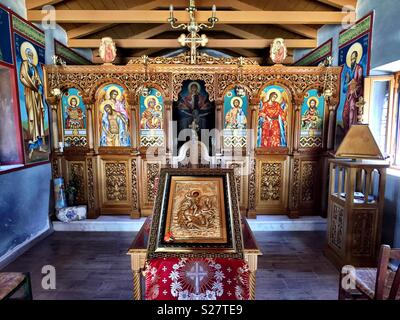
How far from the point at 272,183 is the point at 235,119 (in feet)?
4.41

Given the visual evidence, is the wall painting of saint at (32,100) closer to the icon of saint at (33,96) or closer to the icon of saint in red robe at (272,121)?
the icon of saint at (33,96)

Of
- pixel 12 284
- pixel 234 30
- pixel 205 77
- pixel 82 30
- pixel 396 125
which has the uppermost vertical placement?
pixel 234 30

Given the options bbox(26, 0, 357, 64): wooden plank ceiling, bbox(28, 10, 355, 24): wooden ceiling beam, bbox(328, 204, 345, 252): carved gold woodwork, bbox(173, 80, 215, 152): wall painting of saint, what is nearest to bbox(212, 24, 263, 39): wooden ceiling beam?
bbox(26, 0, 357, 64): wooden plank ceiling

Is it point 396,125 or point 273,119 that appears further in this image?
point 273,119

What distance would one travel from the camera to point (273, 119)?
4.30 metres

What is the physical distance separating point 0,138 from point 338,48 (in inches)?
216

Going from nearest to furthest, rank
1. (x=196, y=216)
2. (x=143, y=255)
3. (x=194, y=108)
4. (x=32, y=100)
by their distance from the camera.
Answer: (x=143, y=255), (x=196, y=216), (x=32, y=100), (x=194, y=108)

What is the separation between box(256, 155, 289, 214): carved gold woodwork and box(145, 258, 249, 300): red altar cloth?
2847 millimetres

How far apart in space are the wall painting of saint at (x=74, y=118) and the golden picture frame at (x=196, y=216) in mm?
2793

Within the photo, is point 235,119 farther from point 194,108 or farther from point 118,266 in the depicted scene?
point 118,266

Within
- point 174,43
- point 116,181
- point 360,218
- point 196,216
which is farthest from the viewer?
point 174,43

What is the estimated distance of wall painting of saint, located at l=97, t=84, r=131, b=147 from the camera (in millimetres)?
4250

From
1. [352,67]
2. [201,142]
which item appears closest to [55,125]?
[201,142]
